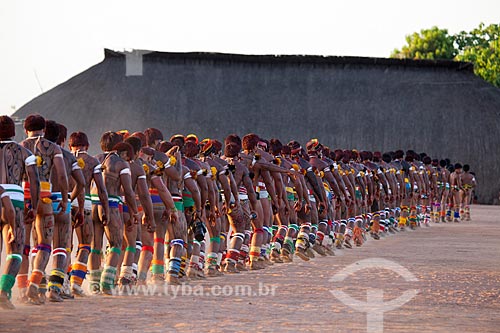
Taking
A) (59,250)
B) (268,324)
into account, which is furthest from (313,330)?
(59,250)

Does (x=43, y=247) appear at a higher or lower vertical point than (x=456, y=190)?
lower

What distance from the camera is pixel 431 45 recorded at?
103938 millimetres

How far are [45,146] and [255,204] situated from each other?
5.81 meters

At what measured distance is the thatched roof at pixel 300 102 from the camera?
210 feet

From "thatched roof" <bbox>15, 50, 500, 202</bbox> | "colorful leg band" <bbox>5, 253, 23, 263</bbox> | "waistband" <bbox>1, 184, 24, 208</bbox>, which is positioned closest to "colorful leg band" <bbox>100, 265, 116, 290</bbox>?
"colorful leg band" <bbox>5, 253, 23, 263</bbox>

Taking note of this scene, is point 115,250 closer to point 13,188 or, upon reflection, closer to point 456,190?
point 13,188

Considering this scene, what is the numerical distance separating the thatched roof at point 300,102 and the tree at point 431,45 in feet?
115

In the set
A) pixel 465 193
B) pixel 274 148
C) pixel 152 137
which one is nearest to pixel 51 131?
pixel 152 137

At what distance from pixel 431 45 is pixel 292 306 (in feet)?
311

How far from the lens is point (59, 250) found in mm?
11656

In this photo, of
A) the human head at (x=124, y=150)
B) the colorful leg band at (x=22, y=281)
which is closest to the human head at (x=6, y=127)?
the colorful leg band at (x=22, y=281)

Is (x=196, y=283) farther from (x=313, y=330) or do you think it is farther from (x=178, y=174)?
(x=313, y=330)

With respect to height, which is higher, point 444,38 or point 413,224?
point 444,38

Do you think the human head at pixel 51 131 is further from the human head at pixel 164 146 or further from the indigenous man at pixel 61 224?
the human head at pixel 164 146
